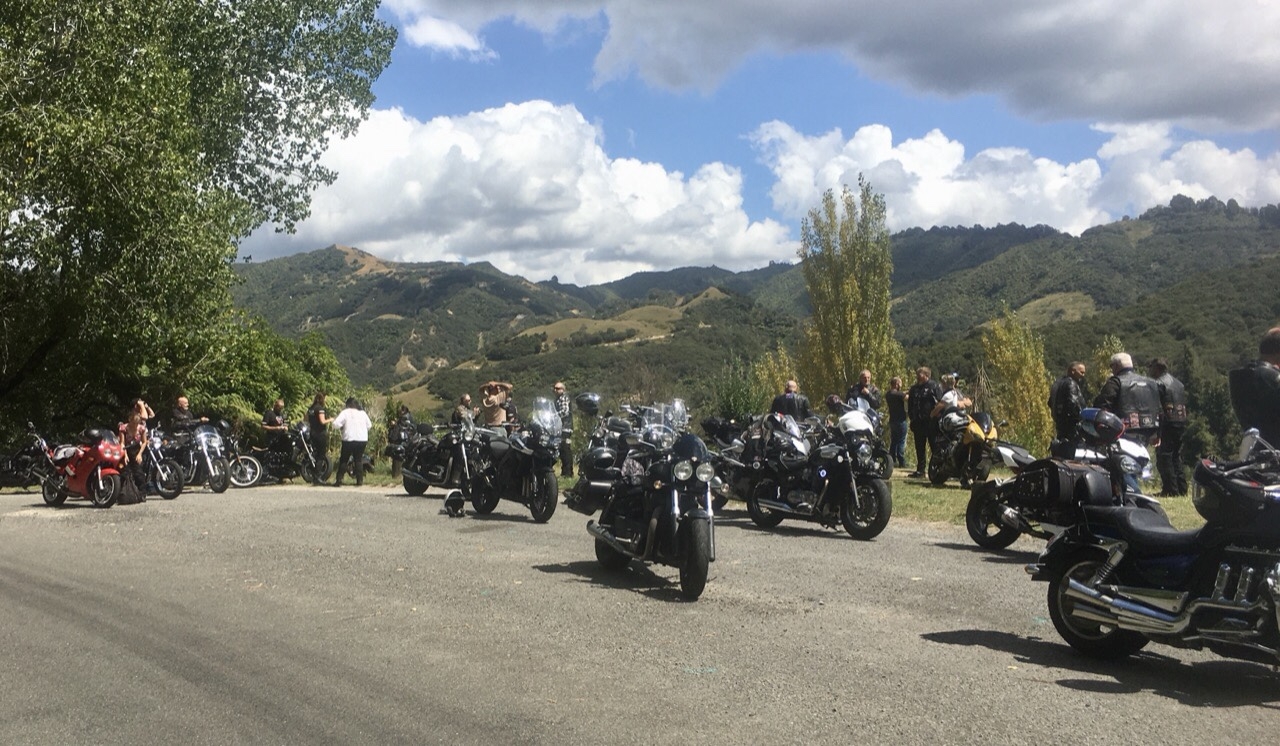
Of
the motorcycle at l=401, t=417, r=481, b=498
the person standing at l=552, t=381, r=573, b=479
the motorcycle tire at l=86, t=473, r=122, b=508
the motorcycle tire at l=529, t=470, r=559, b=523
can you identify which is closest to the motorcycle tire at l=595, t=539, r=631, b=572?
the motorcycle tire at l=529, t=470, r=559, b=523

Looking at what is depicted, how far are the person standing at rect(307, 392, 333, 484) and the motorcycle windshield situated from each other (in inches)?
316

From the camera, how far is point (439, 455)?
617 inches

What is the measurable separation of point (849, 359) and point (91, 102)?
19.5 meters

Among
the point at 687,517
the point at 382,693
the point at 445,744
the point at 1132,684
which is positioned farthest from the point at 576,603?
the point at 1132,684

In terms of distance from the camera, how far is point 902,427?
1867cm

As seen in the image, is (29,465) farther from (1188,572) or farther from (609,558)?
(1188,572)

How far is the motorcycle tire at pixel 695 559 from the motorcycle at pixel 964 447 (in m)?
7.67

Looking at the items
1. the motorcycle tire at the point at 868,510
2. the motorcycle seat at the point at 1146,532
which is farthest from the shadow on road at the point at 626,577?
the motorcycle seat at the point at 1146,532

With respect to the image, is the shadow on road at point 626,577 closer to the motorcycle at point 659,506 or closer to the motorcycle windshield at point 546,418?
the motorcycle at point 659,506

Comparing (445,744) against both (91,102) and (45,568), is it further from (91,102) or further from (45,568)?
(91,102)

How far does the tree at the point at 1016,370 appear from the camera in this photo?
28234 millimetres

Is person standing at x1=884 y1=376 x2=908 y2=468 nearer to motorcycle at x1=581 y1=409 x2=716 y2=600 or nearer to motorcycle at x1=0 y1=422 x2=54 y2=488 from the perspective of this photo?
motorcycle at x1=581 y1=409 x2=716 y2=600

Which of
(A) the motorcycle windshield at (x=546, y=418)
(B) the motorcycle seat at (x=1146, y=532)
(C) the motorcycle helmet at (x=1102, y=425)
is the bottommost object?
(B) the motorcycle seat at (x=1146, y=532)

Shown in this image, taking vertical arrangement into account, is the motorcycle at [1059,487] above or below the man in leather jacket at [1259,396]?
below
